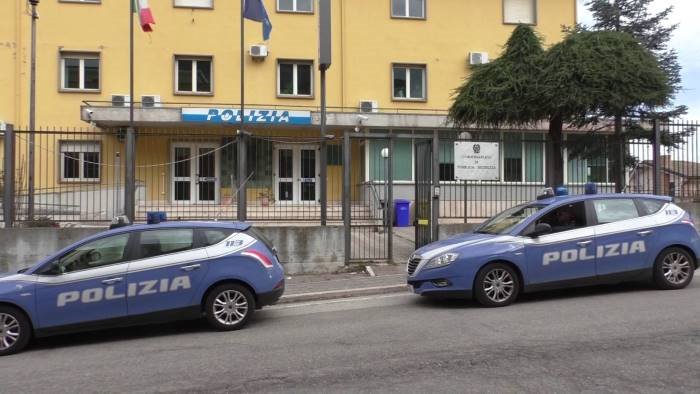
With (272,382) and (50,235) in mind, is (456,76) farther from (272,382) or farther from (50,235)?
(272,382)

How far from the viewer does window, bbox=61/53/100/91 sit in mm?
19891

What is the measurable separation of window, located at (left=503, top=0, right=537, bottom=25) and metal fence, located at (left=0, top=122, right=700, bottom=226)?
9072 mm

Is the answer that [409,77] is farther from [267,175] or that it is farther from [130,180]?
[130,180]

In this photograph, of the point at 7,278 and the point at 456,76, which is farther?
the point at 456,76

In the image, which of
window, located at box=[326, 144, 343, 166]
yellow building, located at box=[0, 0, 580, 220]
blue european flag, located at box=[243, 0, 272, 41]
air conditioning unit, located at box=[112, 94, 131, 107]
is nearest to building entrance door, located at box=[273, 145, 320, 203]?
yellow building, located at box=[0, 0, 580, 220]

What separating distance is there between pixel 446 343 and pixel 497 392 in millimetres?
1520

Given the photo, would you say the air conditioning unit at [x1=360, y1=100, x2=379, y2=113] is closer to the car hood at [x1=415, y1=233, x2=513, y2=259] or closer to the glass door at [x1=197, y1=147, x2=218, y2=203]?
the glass door at [x1=197, y1=147, x2=218, y2=203]

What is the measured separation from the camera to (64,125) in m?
19.6

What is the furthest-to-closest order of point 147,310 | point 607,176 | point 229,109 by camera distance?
point 229,109 → point 607,176 → point 147,310

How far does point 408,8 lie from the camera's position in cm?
2211

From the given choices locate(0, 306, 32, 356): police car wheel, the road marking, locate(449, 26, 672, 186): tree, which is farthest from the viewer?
locate(449, 26, 672, 186): tree

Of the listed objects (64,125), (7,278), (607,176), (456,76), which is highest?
(456,76)

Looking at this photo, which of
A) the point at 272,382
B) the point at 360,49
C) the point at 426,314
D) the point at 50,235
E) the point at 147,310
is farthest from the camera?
the point at 360,49

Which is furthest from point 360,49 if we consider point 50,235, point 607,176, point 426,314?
point 426,314
